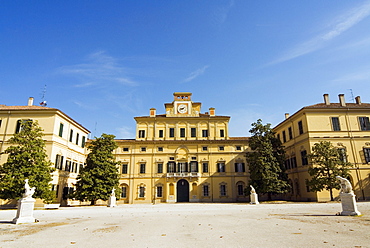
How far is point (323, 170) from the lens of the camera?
2591cm

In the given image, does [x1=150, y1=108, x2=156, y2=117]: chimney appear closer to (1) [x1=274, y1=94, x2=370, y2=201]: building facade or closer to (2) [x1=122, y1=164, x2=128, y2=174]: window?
(2) [x1=122, y1=164, x2=128, y2=174]: window

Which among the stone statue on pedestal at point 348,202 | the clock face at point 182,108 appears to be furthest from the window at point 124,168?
the stone statue on pedestal at point 348,202

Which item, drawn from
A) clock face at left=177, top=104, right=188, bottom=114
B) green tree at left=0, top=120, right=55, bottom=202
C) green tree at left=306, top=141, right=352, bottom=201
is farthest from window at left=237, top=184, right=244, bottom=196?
green tree at left=0, top=120, right=55, bottom=202

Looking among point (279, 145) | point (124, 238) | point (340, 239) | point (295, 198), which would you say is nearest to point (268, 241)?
point (340, 239)

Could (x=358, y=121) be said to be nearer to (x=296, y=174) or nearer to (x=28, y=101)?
(x=296, y=174)

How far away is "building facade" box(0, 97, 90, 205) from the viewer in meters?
27.6

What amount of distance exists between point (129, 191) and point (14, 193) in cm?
1664

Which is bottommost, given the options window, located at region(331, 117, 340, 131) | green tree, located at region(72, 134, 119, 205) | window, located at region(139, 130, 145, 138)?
green tree, located at region(72, 134, 119, 205)

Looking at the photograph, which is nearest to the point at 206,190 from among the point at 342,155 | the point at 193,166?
the point at 193,166

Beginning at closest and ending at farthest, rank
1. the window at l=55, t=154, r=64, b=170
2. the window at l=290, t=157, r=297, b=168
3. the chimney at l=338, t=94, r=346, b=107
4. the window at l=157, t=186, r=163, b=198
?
1. the window at l=55, t=154, r=64, b=170
2. the chimney at l=338, t=94, r=346, b=107
3. the window at l=290, t=157, r=297, b=168
4. the window at l=157, t=186, r=163, b=198

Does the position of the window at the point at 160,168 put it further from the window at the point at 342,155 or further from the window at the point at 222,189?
the window at the point at 342,155

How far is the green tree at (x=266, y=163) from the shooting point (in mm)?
28531

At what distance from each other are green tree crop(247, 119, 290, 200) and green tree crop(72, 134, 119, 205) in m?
17.3

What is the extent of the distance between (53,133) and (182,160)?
18.1m
